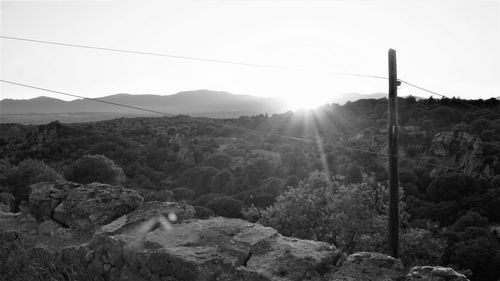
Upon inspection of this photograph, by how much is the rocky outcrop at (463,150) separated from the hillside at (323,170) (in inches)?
4.0

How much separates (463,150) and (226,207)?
21945 mm

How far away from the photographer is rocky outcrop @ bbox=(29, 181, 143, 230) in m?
8.02

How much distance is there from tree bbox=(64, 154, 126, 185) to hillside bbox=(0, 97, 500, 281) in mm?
78

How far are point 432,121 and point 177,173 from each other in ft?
96.2

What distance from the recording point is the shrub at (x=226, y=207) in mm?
28109

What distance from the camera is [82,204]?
8.19 meters

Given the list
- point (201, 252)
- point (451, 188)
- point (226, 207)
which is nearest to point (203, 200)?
point (226, 207)

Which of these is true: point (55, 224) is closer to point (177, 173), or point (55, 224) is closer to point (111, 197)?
point (111, 197)

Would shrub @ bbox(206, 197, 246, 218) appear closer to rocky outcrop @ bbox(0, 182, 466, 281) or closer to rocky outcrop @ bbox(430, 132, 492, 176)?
rocky outcrop @ bbox(430, 132, 492, 176)

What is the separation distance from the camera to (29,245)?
25.8 ft

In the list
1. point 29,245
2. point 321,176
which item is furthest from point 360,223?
point 29,245

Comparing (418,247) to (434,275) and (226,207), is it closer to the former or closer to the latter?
(434,275)

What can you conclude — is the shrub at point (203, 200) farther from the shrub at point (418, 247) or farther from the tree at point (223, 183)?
the shrub at point (418, 247)

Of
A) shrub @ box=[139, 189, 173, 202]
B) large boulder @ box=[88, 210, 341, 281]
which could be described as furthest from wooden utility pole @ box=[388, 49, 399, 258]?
shrub @ box=[139, 189, 173, 202]
